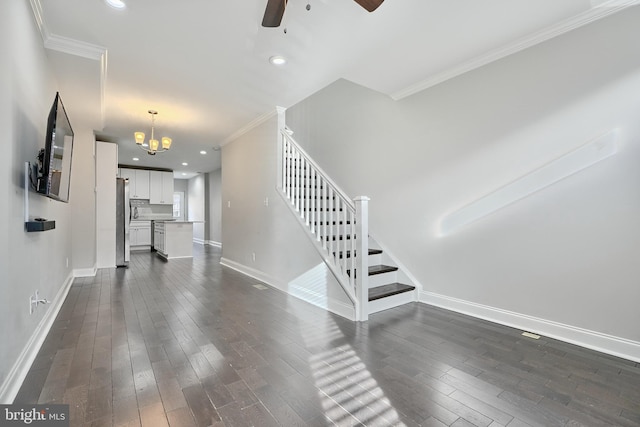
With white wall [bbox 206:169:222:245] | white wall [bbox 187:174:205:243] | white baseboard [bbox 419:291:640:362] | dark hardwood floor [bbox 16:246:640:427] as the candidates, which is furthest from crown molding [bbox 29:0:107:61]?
white wall [bbox 187:174:205:243]

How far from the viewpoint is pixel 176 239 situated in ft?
23.1

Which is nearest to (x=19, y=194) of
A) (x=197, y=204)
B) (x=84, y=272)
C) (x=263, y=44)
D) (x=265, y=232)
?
(x=263, y=44)

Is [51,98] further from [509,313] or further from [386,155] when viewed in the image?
[509,313]

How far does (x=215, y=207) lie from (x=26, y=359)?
835cm

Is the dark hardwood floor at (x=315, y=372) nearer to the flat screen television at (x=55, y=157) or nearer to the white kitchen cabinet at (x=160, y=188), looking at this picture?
the flat screen television at (x=55, y=157)

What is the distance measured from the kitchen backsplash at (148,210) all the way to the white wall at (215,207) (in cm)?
131

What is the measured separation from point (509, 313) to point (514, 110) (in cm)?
191

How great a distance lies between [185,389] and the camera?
173 centimetres

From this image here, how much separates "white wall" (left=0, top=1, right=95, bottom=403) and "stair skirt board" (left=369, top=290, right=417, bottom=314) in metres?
2.75

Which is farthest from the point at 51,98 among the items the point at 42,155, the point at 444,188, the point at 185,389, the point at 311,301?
the point at 444,188

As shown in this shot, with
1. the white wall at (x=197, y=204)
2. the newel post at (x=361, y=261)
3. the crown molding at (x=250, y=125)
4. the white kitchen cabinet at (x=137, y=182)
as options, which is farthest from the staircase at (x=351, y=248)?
the white wall at (x=197, y=204)

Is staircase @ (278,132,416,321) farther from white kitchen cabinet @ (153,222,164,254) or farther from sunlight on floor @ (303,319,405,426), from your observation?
white kitchen cabinet @ (153,222,164,254)

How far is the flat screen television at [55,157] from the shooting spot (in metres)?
1.95

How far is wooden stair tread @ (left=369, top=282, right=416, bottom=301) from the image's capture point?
3.20m
